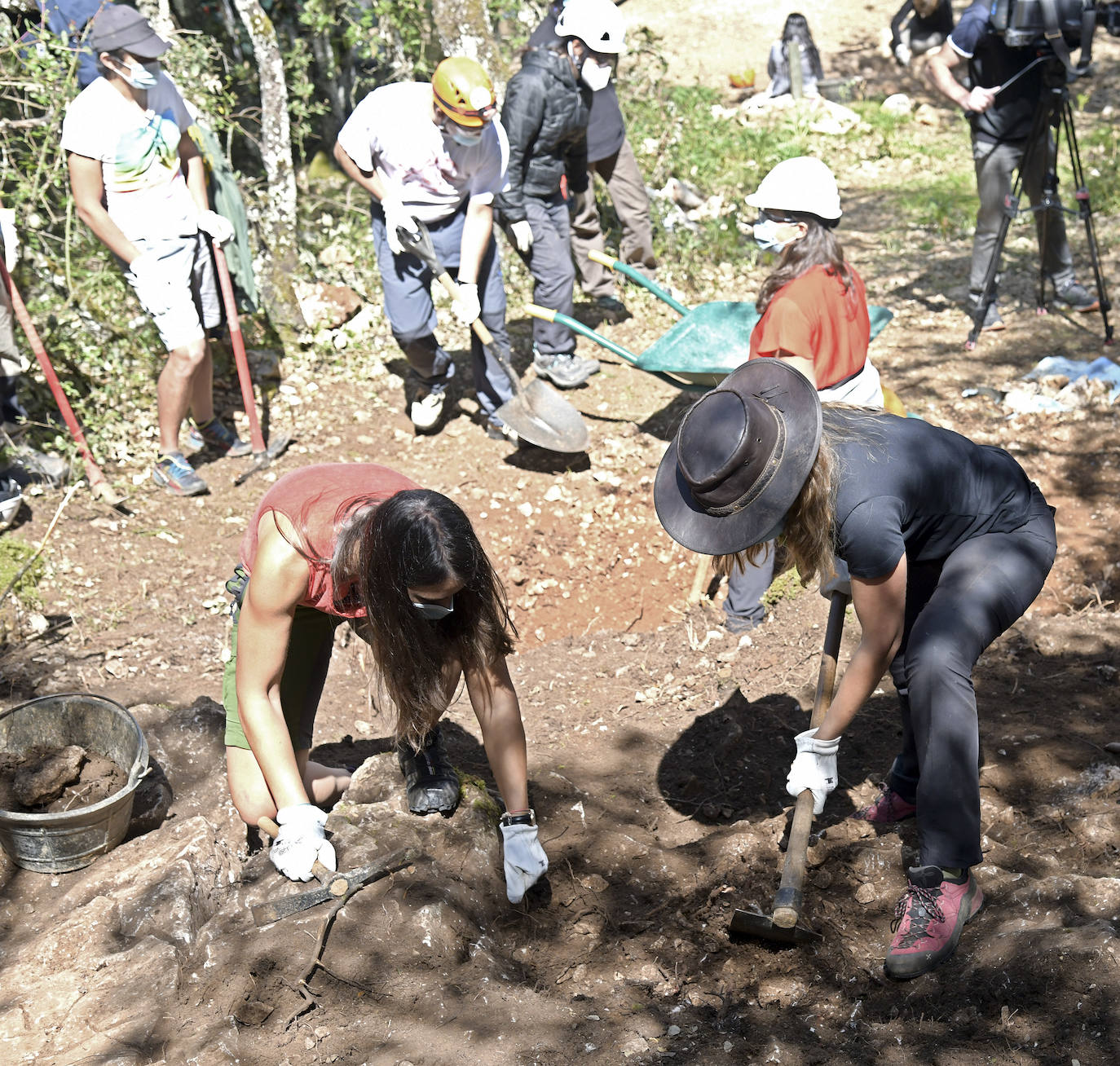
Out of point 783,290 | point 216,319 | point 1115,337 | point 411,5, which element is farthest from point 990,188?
point 216,319

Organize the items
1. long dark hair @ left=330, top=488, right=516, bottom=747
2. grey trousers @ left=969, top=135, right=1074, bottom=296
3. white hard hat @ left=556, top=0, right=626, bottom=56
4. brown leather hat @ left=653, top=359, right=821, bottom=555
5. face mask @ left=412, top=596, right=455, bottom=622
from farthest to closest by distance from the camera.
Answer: grey trousers @ left=969, top=135, right=1074, bottom=296, white hard hat @ left=556, top=0, right=626, bottom=56, face mask @ left=412, top=596, right=455, bottom=622, long dark hair @ left=330, top=488, right=516, bottom=747, brown leather hat @ left=653, top=359, right=821, bottom=555

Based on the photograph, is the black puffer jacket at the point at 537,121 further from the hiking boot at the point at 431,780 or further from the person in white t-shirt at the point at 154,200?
the hiking boot at the point at 431,780

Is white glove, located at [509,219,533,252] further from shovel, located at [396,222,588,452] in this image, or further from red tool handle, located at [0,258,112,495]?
red tool handle, located at [0,258,112,495]

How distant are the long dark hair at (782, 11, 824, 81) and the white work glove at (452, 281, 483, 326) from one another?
8.89m

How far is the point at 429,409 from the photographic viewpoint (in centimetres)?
591

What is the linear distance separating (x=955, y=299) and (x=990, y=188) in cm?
102

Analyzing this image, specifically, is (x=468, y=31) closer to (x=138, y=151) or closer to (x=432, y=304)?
(x=432, y=304)

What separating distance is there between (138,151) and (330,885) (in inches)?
150

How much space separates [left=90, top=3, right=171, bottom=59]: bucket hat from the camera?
469cm

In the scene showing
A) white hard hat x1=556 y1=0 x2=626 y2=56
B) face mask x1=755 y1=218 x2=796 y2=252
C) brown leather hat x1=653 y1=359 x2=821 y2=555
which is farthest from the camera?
white hard hat x1=556 y1=0 x2=626 y2=56

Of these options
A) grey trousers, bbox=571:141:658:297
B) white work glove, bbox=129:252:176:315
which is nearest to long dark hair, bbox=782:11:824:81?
grey trousers, bbox=571:141:658:297

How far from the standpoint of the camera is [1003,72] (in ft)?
20.1

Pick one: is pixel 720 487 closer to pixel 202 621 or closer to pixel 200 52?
pixel 202 621

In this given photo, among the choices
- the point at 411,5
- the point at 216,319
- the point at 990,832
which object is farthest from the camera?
the point at 411,5
